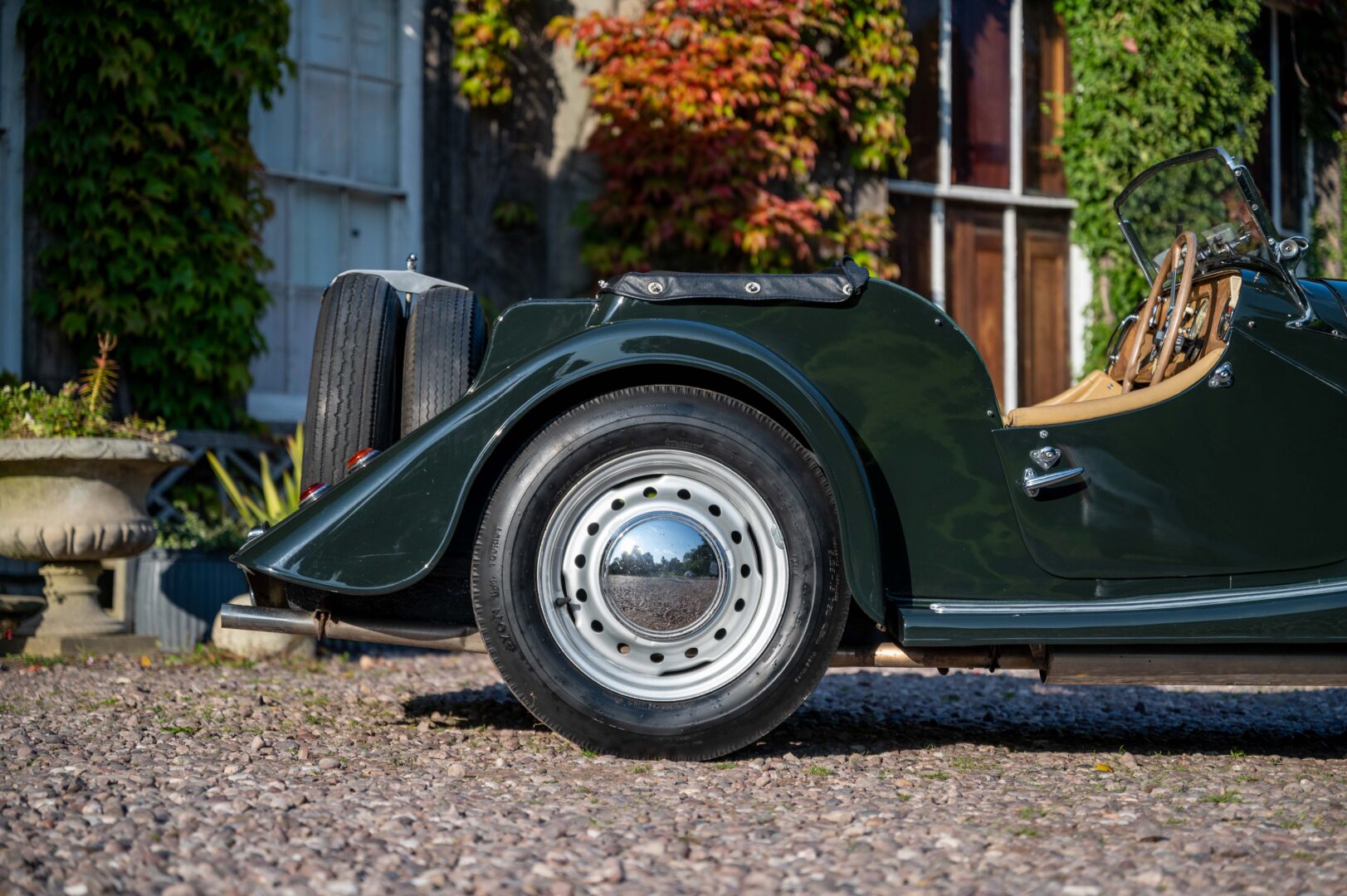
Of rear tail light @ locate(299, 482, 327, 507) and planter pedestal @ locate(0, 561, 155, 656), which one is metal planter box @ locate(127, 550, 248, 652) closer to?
planter pedestal @ locate(0, 561, 155, 656)

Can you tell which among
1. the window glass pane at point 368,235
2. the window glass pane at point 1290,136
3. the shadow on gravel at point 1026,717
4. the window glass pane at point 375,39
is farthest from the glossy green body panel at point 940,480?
the window glass pane at point 1290,136

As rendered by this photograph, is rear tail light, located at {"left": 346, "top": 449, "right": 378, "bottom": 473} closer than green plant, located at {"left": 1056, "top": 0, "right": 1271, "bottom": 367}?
Yes

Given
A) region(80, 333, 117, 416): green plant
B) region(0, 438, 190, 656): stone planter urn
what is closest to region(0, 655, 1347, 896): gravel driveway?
region(0, 438, 190, 656): stone planter urn

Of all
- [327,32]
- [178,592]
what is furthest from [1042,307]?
[178,592]

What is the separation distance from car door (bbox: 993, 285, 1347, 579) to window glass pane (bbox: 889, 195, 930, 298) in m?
6.46

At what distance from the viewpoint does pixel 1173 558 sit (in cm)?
295

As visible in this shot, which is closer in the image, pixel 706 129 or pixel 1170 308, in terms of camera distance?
pixel 1170 308

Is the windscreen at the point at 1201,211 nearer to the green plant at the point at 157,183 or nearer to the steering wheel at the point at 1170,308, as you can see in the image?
the steering wheel at the point at 1170,308

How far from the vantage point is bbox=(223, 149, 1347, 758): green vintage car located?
280 cm

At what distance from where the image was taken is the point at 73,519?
4883mm

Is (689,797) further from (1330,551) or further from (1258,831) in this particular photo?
(1330,551)

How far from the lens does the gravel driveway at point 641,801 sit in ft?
6.52

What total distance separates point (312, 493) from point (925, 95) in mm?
7376

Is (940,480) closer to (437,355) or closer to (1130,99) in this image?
(437,355)
